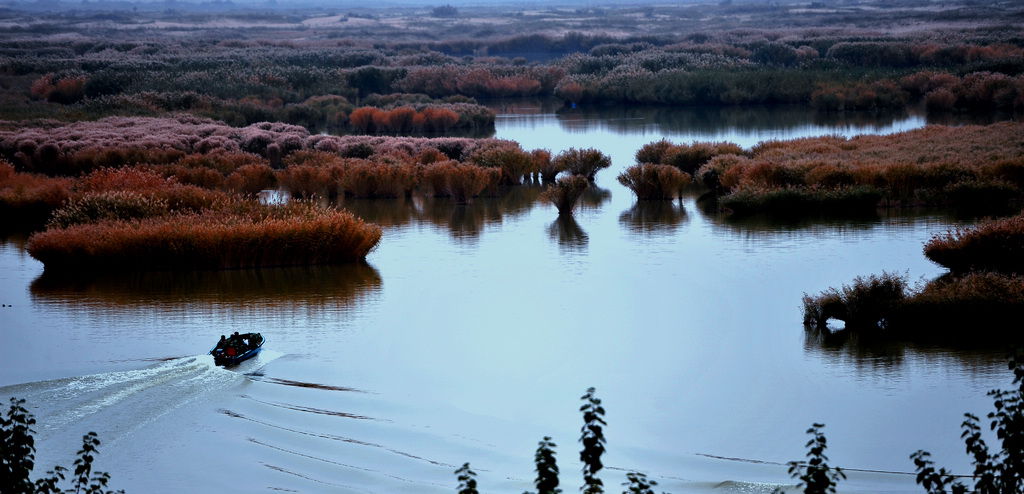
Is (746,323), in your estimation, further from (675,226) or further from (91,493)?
(91,493)

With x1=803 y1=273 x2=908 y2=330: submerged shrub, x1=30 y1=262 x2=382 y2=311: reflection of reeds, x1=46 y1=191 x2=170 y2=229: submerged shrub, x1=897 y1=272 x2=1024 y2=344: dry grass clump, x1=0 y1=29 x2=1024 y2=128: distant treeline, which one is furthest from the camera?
x1=0 y1=29 x2=1024 y2=128: distant treeline

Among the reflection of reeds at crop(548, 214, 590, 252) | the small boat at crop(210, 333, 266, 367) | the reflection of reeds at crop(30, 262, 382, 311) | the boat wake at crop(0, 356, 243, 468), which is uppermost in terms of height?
the reflection of reeds at crop(548, 214, 590, 252)

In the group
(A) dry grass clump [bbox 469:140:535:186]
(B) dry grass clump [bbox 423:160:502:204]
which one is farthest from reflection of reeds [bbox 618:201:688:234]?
(A) dry grass clump [bbox 469:140:535:186]

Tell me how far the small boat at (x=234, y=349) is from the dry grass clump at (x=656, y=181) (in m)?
13.9

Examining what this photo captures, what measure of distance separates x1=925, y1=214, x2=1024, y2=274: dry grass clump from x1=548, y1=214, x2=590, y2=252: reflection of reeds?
20.0 feet

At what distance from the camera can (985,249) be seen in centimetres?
1479

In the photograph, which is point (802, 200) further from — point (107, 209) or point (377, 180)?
point (107, 209)

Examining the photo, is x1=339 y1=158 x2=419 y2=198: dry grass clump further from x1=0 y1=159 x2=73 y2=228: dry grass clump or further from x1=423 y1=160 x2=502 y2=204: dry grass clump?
x1=0 y1=159 x2=73 y2=228: dry grass clump

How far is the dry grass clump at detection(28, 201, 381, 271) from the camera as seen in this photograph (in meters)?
16.9

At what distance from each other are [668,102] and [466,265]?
32.3 m

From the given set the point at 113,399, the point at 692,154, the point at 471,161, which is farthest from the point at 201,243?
the point at 692,154

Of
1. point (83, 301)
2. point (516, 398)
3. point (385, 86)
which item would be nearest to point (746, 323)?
point (516, 398)

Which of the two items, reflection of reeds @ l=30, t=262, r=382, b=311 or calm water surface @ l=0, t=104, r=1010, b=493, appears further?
reflection of reeds @ l=30, t=262, r=382, b=311

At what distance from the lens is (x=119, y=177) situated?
21.2 metres
